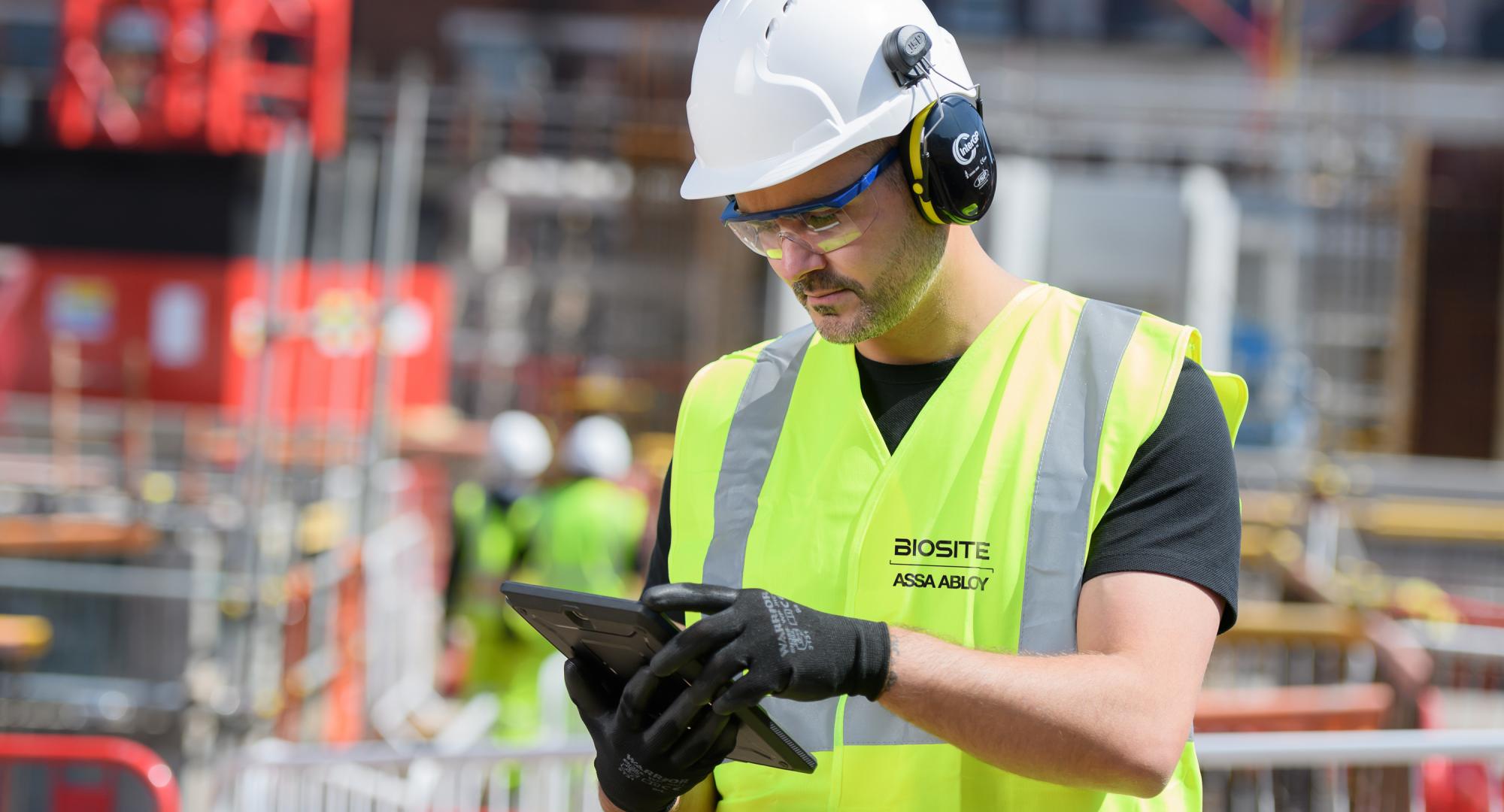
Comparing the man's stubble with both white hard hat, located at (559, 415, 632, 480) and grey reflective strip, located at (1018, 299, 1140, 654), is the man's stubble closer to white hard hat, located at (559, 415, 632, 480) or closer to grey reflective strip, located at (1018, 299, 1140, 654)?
grey reflective strip, located at (1018, 299, 1140, 654)

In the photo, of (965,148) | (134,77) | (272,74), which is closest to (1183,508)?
(965,148)

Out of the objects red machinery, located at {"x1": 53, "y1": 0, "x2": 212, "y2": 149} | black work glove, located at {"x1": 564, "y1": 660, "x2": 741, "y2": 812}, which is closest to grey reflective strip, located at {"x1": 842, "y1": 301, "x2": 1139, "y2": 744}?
black work glove, located at {"x1": 564, "y1": 660, "x2": 741, "y2": 812}

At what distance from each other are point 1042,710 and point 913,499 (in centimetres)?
40

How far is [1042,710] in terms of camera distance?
1.67m

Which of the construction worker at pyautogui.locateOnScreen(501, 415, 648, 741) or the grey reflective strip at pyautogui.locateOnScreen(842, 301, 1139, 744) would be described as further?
the construction worker at pyautogui.locateOnScreen(501, 415, 648, 741)

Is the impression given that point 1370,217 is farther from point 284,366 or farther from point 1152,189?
point 284,366

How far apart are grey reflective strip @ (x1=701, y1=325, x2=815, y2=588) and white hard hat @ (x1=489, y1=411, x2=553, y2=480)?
6101mm

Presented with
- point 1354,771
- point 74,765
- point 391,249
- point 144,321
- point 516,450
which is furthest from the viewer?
point 144,321

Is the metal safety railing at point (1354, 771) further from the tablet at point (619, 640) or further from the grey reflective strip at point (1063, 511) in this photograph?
the tablet at point (619, 640)

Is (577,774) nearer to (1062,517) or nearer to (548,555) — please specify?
(548,555)

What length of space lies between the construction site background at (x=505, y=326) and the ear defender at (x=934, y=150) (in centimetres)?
273

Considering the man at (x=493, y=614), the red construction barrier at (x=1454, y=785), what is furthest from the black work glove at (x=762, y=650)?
the man at (x=493, y=614)

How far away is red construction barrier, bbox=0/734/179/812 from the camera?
189 inches

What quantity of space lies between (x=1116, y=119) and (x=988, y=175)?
16205 millimetres
